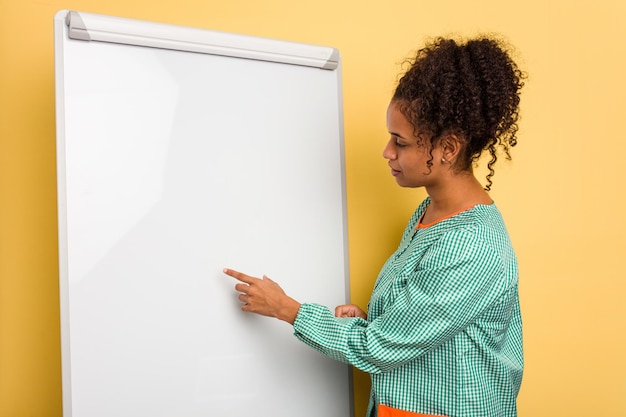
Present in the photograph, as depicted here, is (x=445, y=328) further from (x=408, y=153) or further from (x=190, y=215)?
(x=190, y=215)

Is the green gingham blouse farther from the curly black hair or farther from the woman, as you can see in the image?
the curly black hair

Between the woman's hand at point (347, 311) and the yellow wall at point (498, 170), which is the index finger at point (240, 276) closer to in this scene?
the woman's hand at point (347, 311)

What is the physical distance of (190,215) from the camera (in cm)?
131

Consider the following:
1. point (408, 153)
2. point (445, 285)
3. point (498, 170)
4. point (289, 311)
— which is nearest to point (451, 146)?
point (408, 153)

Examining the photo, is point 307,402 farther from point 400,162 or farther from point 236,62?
point 236,62

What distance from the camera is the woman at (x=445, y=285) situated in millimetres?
1146

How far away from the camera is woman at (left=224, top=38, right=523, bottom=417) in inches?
45.1

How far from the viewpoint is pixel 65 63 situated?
120 cm

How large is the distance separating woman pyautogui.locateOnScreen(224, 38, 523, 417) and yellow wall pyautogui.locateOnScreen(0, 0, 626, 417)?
1.35ft

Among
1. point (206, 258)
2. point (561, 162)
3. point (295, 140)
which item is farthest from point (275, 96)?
point (561, 162)

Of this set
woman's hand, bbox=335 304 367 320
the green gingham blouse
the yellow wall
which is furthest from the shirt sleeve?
the yellow wall

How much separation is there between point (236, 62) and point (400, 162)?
42 cm

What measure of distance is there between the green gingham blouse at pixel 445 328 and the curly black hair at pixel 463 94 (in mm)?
157

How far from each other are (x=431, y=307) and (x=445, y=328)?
46 millimetres
